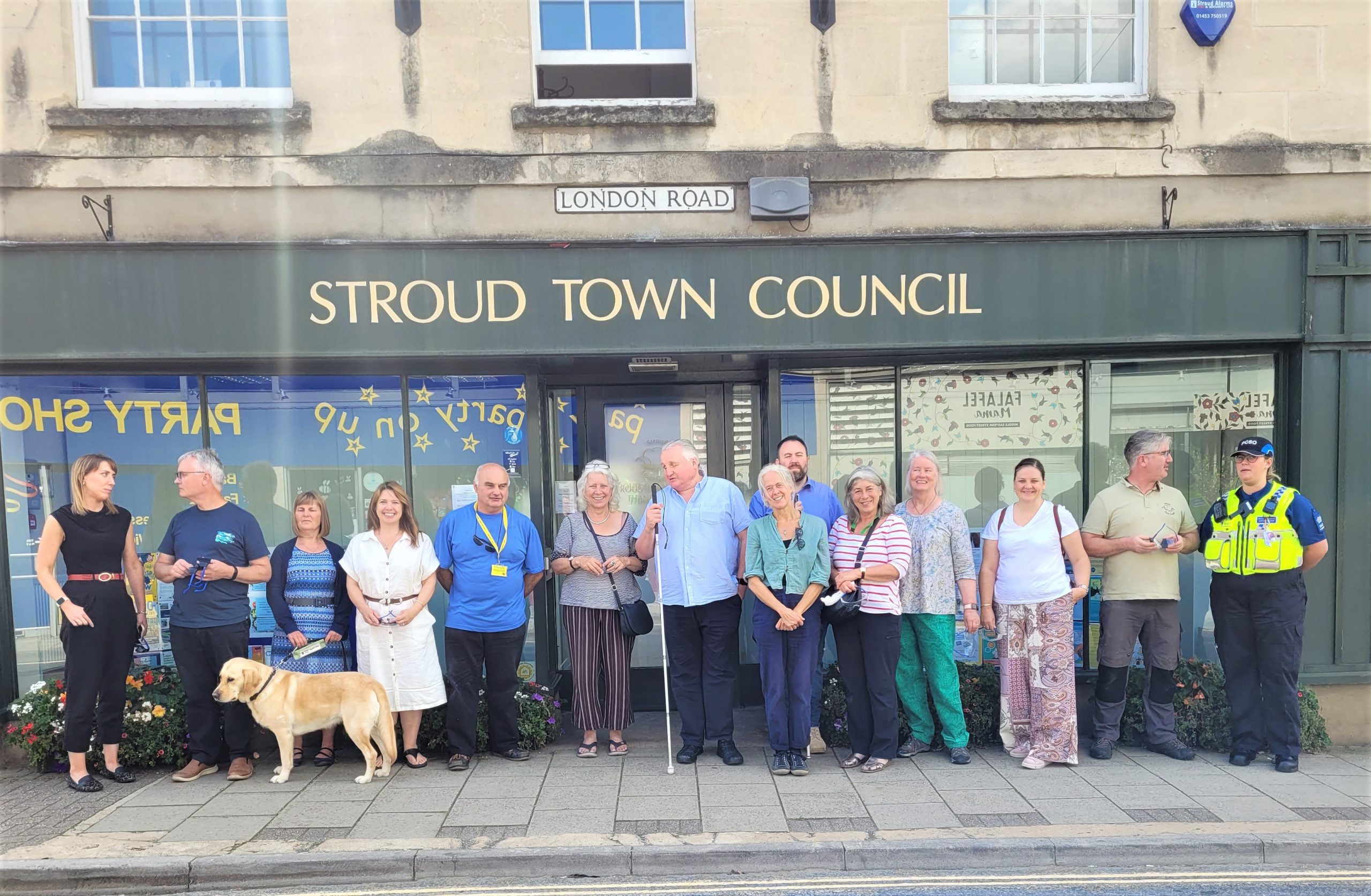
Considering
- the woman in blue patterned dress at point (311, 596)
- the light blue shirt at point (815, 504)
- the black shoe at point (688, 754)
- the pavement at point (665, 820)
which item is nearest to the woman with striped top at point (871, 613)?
the light blue shirt at point (815, 504)

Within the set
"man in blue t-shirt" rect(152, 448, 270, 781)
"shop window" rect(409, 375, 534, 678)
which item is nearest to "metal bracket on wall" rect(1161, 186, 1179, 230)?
"shop window" rect(409, 375, 534, 678)

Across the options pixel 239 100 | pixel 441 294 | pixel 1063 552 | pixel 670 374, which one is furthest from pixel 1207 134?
pixel 239 100

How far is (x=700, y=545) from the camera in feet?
17.3

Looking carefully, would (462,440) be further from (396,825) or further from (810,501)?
(396,825)

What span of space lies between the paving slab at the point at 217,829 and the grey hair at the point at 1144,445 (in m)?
5.67

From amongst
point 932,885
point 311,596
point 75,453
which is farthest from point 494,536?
point 75,453

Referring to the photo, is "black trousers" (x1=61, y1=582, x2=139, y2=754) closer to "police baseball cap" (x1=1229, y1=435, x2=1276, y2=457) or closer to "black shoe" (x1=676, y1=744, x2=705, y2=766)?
"black shoe" (x1=676, y1=744, x2=705, y2=766)

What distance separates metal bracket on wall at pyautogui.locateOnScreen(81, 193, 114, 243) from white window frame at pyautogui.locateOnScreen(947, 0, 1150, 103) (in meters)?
5.96

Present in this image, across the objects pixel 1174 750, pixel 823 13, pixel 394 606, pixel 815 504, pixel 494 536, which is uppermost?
pixel 823 13

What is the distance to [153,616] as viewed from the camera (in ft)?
20.6

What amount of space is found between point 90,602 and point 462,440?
8.50ft

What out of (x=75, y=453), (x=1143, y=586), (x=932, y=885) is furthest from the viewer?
(x=75, y=453)

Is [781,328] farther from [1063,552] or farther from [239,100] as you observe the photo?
[239,100]

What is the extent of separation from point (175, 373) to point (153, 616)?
1.85 m
